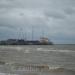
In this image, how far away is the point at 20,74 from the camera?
779 inches

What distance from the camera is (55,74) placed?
68.2 ft

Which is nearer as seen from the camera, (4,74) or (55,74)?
(4,74)

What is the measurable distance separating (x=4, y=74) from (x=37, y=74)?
8.55 ft

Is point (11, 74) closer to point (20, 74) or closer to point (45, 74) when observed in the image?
point (20, 74)

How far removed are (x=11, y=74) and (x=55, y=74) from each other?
3.64 m

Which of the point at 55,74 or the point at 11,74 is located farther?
the point at 55,74

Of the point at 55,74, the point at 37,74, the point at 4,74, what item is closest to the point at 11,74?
the point at 4,74

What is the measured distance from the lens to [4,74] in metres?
19.2

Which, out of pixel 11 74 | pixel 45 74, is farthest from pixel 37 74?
pixel 11 74

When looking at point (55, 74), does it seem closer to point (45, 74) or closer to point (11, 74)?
point (45, 74)

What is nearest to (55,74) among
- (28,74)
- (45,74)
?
(45,74)

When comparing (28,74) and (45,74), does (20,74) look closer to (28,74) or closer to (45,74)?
(28,74)

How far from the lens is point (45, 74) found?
20.4 m

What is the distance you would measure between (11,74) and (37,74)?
2.14 meters
